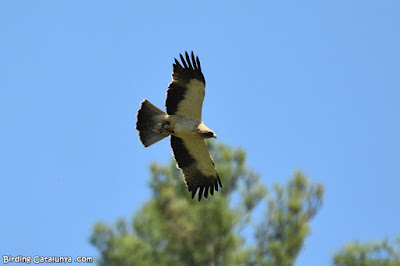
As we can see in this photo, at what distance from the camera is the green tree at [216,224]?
20.0m

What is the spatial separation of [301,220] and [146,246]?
13.0 ft

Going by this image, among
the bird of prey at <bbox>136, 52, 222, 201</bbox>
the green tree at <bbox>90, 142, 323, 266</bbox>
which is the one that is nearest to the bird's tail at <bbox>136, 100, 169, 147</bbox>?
the bird of prey at <bbox>136, 52, 222, 201</bbox>

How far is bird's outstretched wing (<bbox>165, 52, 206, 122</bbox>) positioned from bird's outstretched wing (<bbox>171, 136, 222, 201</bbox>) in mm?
510

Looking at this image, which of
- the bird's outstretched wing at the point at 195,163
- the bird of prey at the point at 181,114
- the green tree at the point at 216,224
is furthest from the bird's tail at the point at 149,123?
the green tree at the point at 216,224

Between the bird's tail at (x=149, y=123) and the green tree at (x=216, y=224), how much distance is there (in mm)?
7332

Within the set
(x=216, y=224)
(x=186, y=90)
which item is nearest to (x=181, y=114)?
(x=186, y=90)

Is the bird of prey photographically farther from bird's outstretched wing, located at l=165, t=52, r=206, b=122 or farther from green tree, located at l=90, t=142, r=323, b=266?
green tree, located at l=90, t=142, r=323, b=266

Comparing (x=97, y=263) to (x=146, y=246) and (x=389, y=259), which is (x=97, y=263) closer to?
(x=146, y=246)

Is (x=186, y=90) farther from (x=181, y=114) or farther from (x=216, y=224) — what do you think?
(x=216, y=224)

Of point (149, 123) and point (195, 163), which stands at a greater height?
point (149, 123)

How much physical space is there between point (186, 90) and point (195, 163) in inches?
59.3

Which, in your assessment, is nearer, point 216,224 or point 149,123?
point 149,123

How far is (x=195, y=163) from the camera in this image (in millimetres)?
13625

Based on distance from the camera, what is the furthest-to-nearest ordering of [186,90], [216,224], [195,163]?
[216,224] → [195,163] → [186,90]
